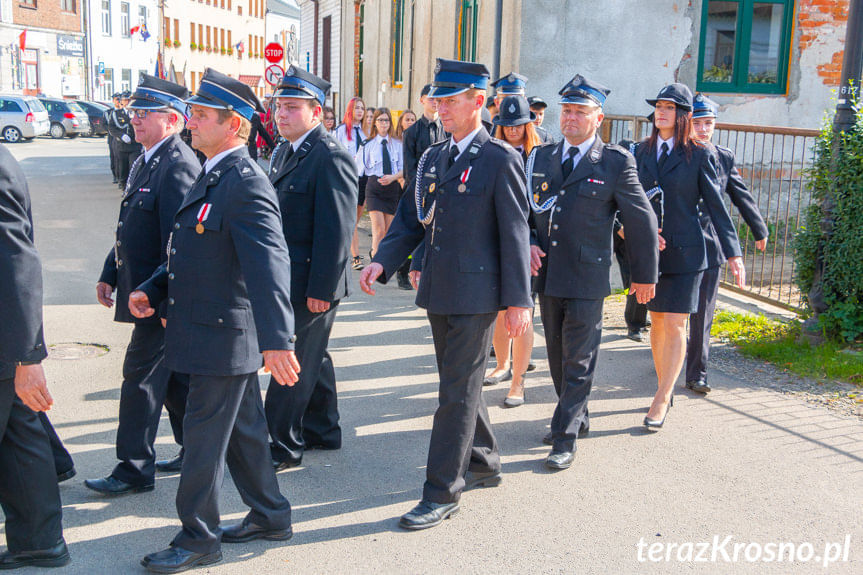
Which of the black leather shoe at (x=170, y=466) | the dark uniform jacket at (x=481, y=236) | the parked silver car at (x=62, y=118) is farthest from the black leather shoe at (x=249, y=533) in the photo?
the parked silver car at (x=62, y=118)

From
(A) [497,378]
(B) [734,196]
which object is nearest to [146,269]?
(A) [497,378]

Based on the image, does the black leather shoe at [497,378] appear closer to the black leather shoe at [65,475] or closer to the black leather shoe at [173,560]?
the black leather shoe at [65,475]

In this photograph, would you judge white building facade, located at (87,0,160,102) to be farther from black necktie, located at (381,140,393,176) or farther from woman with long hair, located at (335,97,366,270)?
black necktie, located at (381,140,393,176)

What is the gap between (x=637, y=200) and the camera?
5484mm

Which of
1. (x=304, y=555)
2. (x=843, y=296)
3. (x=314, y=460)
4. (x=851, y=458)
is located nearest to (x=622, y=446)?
(x=851, y=458)

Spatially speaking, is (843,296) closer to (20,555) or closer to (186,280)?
(186,280)

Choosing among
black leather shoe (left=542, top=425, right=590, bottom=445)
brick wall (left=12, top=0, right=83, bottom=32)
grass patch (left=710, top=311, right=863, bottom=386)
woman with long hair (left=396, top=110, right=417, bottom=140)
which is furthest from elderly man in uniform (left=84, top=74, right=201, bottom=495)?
brick wall (left=12, top=0, right=83, bottom=32)

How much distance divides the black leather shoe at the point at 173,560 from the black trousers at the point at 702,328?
415cm

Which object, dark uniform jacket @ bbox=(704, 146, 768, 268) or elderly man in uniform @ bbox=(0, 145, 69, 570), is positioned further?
dark uniform jacket @ bbox=(704, 146, 768, 268)

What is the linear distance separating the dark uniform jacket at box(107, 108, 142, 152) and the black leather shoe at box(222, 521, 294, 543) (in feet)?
48.6

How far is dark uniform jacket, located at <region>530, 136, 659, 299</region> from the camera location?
18.0 feet

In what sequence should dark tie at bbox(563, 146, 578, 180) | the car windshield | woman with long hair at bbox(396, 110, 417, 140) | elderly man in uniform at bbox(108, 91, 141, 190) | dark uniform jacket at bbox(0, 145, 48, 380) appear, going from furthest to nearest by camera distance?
the car windshield < elderly man in uniform at bbox(108, 91, 141, 190) < woman with long hair at bbox(396, 110, 417, 140) < dark tie at bbox(563, 146, 578, 180) < dark uniform jacket at bbox(0, 145, 48, 380)

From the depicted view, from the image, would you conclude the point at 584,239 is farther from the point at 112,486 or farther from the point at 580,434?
the point at 112,486

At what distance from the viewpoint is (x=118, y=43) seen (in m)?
59.2
